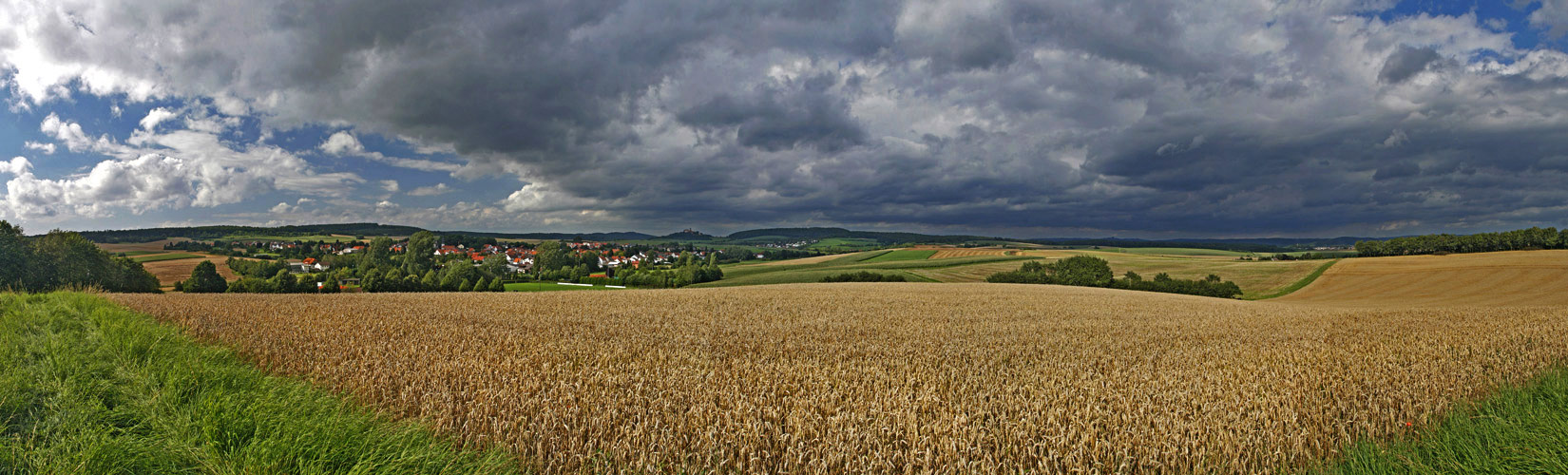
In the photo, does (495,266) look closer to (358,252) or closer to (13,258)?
(358,252)

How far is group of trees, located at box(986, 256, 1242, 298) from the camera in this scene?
169 feet

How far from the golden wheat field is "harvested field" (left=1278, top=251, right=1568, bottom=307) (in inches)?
1202

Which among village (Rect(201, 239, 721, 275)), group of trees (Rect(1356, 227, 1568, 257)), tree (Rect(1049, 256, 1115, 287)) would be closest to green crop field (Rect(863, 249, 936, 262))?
tree (Rect(1049, 256, 1115, 287))

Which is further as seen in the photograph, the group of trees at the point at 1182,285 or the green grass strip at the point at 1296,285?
the group of trees at the point at 1182,285

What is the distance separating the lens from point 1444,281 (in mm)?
39312

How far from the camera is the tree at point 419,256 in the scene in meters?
64.8

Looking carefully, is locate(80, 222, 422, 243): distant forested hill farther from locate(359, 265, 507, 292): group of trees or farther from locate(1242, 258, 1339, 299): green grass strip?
locate(1242, 258, 1339, 299): green grass strip

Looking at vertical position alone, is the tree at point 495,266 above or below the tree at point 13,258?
below

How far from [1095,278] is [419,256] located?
78.5 meters

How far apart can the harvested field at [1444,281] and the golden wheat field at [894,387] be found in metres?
30.5

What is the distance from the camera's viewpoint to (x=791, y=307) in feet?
57.9

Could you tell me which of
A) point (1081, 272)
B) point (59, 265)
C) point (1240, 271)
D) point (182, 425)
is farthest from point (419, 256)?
point (1240, 271)

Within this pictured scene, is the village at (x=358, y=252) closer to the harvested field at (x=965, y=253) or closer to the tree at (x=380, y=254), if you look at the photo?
the tree at (x=380, y=254)

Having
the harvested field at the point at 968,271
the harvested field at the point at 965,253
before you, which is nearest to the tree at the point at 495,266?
the harvested field at the point at 968,271
